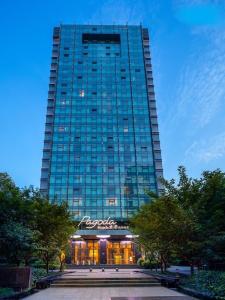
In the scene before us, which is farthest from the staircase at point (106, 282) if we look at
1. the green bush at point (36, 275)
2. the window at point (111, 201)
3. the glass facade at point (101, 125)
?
the window at point (111, 201)

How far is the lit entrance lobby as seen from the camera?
60312 millimetres

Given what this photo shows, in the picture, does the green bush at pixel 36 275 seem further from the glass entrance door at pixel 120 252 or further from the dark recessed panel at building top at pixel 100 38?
the dark recessed panel at building top at pixel 100 38

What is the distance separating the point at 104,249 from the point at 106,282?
140ft

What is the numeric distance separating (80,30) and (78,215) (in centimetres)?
6458

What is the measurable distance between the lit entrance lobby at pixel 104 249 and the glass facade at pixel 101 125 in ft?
2.34

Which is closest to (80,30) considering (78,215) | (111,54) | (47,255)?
(111,54)

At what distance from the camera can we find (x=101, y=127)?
276ft

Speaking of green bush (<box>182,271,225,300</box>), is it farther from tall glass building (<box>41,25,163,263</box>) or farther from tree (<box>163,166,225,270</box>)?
tall glass building (<box>41,25,163,263</box>)

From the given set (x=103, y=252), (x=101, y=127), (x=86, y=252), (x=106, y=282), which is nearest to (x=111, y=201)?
(x=103, y=252)

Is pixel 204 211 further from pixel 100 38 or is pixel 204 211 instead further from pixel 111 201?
pixel 100 38

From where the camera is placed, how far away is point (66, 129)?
8288 centimetres

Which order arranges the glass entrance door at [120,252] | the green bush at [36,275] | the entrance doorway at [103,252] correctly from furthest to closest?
the glass entrance door at [120,252] < the entrance doorway at [103,252] < the green bush at [36,275]

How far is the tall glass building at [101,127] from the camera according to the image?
247ft

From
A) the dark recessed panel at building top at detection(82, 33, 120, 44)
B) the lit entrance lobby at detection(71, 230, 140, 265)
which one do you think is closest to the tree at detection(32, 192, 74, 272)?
the lit entrance lobby at detection(71, 230, 140, 265)
